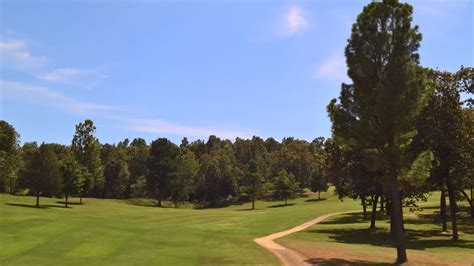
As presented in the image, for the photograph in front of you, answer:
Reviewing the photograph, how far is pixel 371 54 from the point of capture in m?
25.3

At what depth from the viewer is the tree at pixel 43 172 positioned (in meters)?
69.8

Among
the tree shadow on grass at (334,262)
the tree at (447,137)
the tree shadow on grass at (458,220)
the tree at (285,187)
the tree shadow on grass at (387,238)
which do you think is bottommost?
the tree shadow on grass at (387,238)

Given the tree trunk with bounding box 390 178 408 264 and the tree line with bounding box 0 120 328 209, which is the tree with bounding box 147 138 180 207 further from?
the tree trunk with bounding box 390 178 408 264

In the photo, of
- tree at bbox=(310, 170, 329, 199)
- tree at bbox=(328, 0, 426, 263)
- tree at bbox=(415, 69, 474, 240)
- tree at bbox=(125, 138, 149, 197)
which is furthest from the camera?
tree at bbox=(125, 138, 149, 197)

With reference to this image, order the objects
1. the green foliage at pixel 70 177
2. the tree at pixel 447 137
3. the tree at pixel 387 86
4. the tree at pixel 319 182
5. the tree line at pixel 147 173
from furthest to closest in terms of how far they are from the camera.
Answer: the tree at pixel 319 182 < the green foliage at pixel 70 177 < the tree line at pixel 147 173 < the tree at pixel 447 137 < the tree at pixel 387 86

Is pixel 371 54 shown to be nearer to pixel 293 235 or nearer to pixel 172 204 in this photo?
pixel 293 235

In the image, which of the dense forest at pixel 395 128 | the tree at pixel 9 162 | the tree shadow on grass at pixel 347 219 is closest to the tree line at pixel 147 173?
the tree at pixel 9 162

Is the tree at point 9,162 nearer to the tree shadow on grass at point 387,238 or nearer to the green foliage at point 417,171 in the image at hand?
the tree shadow on grass at point 387,238

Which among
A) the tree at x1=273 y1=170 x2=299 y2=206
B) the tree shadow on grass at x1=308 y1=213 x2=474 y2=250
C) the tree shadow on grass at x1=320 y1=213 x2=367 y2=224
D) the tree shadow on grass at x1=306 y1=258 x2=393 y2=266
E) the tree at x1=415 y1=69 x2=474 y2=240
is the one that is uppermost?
the tree at x1=415 y1=69 x2=474 y2=240

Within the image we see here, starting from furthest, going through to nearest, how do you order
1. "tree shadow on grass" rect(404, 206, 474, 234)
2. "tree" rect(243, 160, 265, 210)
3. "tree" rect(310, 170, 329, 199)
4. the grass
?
"tree" rect(310, 170, 329, 199)
"tree" rect(243, 160, 265, 210)
"tree shadow on grass" rect(404, 206, 474, 234)
the grass

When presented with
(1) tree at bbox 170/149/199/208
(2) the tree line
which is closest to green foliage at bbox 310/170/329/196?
(2) the tree line

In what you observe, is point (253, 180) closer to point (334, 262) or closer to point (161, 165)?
point (161, 165)

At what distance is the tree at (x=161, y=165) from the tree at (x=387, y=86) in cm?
9917

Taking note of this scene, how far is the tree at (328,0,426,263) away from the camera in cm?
2428
